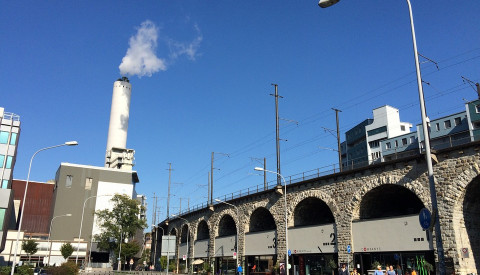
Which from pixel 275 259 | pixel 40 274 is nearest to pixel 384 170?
pixel 275 259

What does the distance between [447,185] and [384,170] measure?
475cm

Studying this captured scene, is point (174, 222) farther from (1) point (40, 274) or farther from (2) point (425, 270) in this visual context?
(2) point (425, 270)

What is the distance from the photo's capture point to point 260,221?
4509 centimetres

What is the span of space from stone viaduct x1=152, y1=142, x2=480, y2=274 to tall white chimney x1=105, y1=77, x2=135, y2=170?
56741 mm

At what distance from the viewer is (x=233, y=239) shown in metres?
46.4

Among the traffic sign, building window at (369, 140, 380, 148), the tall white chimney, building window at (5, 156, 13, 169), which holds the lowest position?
the traffic sign

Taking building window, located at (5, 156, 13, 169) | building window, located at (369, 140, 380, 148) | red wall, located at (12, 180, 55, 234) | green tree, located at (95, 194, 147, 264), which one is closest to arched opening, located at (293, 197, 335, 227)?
building window, located at (5, 156, 13, 169)

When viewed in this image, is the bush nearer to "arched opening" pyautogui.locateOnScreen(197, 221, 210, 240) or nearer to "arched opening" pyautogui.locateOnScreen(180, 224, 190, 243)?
"arched opening" pyautogui.locateOnScreen(197, 221, 210, 240)

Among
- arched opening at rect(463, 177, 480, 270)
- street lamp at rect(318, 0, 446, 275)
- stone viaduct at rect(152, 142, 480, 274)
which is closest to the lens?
street lamp at rect(318, 0, 446, 275)

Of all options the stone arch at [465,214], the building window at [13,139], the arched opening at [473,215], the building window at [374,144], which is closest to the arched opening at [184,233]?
the building window at [13,139]

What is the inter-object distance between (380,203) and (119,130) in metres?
81.1

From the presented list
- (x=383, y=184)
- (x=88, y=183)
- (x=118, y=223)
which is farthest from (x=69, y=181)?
(x=383, y=184)

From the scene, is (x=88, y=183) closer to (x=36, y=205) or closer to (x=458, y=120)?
(x=36, y=205)

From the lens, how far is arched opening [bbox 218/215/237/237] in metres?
51.9
